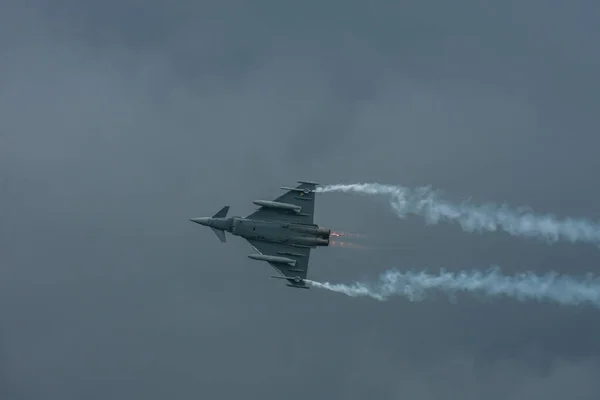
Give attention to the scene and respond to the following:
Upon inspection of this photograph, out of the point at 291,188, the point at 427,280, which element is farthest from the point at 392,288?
the point at 291,188

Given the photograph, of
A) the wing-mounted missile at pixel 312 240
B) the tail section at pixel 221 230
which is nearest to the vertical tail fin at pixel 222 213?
the tail section at pixel 221 230

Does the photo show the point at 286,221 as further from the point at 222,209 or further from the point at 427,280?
the point at 427,280

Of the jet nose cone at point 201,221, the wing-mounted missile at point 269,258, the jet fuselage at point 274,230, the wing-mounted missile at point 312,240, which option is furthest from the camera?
the jet nose cone at point 201,221

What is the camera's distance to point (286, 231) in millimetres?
79688

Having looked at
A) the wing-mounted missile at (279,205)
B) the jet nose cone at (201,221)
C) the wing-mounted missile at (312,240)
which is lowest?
the wing-mounted missile at (312,240)

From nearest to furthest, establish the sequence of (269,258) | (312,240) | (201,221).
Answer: (312,240) < (269,258) < (201,221)

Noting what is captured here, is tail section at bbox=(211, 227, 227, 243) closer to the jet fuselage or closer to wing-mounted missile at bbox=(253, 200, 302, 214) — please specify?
the jet fuselage

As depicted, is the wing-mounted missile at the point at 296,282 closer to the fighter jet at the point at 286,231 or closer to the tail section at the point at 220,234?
the fighter jet at the point at 286,231

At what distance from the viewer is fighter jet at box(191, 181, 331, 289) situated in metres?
79.6

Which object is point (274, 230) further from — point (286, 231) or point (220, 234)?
point (220, 234)

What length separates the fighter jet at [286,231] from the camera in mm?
79562

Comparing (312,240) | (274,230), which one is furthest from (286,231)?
(312,240)

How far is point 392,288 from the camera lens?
80375 mm

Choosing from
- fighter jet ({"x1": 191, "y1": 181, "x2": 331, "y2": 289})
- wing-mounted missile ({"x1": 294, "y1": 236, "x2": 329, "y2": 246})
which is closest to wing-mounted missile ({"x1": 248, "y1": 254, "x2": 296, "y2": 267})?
fighter jet ({"x1": 191, "y1": 181, "x2": 331, "y2": 289})
